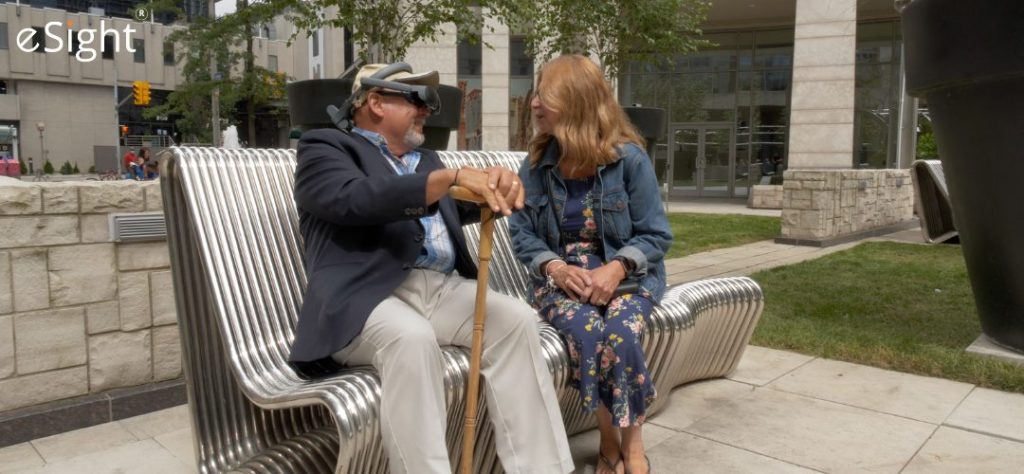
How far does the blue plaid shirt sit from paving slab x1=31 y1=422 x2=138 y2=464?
5.42 feet

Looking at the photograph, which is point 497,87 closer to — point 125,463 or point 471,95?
point 471,95

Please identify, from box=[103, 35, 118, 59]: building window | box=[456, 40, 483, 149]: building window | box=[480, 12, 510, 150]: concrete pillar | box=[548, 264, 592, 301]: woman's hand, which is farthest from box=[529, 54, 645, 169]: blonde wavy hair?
box=[103, 35, 118, 59]: building window

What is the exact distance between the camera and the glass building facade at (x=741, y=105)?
2344 centimetres

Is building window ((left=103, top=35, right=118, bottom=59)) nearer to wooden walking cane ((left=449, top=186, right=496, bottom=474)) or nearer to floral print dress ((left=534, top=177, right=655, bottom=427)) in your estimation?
floral print dress ((left=534, top=177, right=655, bottom=427))

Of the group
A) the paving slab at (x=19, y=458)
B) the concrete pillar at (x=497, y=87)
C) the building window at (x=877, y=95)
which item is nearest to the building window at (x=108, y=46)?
the concrete pillar at (x=497, y=87)

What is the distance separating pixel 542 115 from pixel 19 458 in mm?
2555

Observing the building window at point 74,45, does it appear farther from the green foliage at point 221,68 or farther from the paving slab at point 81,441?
the paving slab at point 81,441

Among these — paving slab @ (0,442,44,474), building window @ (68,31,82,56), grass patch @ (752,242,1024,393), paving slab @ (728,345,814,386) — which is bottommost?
paving slab @ (0,442,44,474)

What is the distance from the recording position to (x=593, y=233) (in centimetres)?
322

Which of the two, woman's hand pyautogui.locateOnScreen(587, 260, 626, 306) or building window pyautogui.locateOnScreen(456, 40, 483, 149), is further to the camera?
building window pyautogui.locateOnScreen(456, 40, 483, 149)

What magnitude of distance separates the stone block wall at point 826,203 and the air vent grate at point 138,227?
9.36m

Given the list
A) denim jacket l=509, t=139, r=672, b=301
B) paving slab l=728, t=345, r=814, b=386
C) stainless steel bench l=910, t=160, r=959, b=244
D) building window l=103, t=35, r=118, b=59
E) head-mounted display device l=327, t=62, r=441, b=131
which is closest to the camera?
head-mounted display device l=327, t=62, r=441, b=131

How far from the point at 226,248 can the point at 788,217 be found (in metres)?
9.99

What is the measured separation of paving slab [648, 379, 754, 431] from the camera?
355cm
